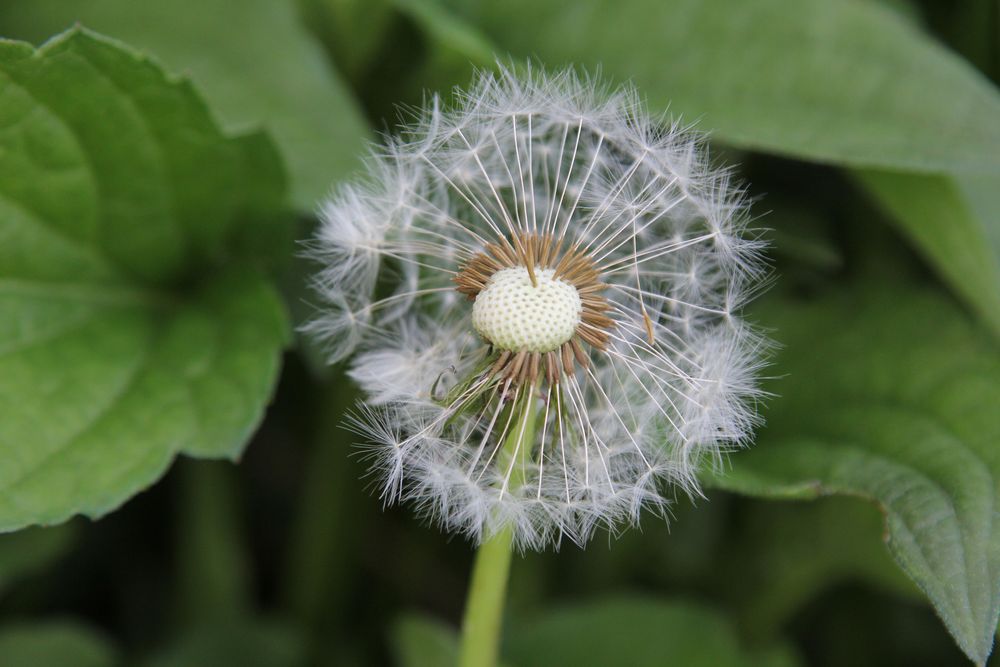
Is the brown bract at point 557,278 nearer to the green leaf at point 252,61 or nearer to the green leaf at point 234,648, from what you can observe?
the green leaf at point 252,61

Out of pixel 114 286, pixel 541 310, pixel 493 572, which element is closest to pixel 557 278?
pixel 541 310

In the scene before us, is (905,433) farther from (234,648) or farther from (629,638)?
(234,648)

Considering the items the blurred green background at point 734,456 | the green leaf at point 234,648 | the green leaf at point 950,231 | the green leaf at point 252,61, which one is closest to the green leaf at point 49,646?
the blurred green background at point 734,456

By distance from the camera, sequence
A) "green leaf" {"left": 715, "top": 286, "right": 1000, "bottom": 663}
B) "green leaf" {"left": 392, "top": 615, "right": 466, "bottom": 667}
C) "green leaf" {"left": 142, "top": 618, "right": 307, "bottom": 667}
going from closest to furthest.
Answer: "green leaf" {"left": 715, "top": 286, "right": 1000, "bottom": 663}
"green leaf" {"left": 392, "top": 615, "right": 466, "bottom": 667}
"green leaf" {"left": 142, "top": 618, "right": 307, "bottom": 667}

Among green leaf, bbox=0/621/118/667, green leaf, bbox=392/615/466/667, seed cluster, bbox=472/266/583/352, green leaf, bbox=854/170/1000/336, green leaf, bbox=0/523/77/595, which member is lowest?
green leaf, bbox=0/621/118/667

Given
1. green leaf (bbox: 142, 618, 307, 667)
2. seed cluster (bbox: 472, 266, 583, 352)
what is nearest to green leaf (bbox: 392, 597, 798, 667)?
green leaf (bbox: 142, 618, 307, 667)

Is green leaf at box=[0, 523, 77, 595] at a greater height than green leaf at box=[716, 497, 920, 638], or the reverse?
green leaf at box=[716, 497, 920, 638]

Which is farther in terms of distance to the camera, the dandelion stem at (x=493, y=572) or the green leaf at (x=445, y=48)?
the green leaf at (x=445, y=48)

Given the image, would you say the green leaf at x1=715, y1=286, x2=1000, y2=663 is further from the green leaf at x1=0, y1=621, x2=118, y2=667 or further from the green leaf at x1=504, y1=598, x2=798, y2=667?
the green leaf at x1=0, y1=621, x2=118, y2=667

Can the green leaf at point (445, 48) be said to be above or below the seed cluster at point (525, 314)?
above
